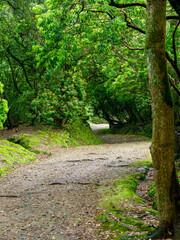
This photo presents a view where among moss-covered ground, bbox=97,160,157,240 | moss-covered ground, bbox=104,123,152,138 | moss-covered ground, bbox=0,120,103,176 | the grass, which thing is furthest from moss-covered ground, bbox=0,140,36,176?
moss-covered ground, bbox=104,123,152,138

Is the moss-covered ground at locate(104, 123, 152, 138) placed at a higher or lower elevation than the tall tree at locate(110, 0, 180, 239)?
lower

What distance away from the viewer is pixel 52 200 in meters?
6.79

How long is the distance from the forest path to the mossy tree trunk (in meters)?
1.53

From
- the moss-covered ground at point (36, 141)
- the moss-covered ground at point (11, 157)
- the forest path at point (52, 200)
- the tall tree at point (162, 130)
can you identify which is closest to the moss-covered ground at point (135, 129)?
the moss-covered ground at point (36, 141)

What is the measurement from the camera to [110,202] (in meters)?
6.20

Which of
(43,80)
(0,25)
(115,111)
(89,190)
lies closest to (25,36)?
(0,25)

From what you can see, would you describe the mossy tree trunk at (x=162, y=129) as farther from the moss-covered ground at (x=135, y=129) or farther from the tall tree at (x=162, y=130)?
the moss-covered ground at (x=135, y=129)

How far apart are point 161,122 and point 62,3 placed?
241 inches

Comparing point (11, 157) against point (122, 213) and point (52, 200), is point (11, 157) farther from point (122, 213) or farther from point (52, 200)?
point (122, 213)

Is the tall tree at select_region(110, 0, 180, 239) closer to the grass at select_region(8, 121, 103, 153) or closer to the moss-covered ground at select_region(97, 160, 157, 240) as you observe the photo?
the moss-covered ground at select_region(97, 160, 157, 240)

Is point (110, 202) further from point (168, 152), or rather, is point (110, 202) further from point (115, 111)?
point (115, 111)

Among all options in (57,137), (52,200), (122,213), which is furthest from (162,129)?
(57,137)

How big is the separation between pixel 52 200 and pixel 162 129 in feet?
14.2

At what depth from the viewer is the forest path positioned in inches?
194
